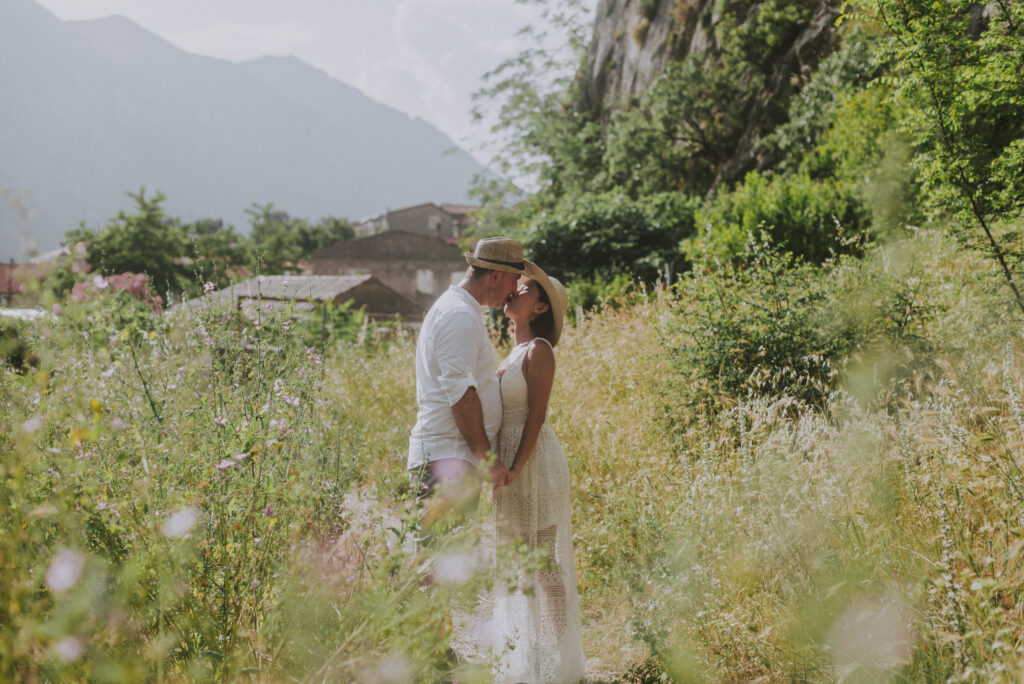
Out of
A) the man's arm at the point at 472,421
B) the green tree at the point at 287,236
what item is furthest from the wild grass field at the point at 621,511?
the green tree at the point at 287,236

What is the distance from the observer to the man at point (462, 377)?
9.14 feet

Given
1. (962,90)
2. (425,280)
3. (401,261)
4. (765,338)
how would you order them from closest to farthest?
(962,90)
(765,338)
(401,261)
(425,280)

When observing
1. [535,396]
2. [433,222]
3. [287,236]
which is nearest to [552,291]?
[535,396]

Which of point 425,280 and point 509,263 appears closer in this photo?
point 509,263

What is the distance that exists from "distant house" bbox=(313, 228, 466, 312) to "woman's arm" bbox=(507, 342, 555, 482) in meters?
47.8

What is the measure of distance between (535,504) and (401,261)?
163ft

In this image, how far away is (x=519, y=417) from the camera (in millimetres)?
3004

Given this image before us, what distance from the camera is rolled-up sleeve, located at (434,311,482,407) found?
2.78m

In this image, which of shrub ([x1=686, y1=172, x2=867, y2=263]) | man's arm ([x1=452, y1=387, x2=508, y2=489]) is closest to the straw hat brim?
man's arm ([x1=452, y1=387, x2=508, y2=489])

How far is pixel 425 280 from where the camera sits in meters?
52.1

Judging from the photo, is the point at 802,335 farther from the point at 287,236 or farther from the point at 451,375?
the point at 287,236

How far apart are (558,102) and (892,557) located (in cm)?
2369

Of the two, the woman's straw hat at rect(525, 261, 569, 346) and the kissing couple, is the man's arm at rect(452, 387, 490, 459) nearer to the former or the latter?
the kissing couple

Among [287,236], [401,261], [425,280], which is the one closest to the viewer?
[401,261]
